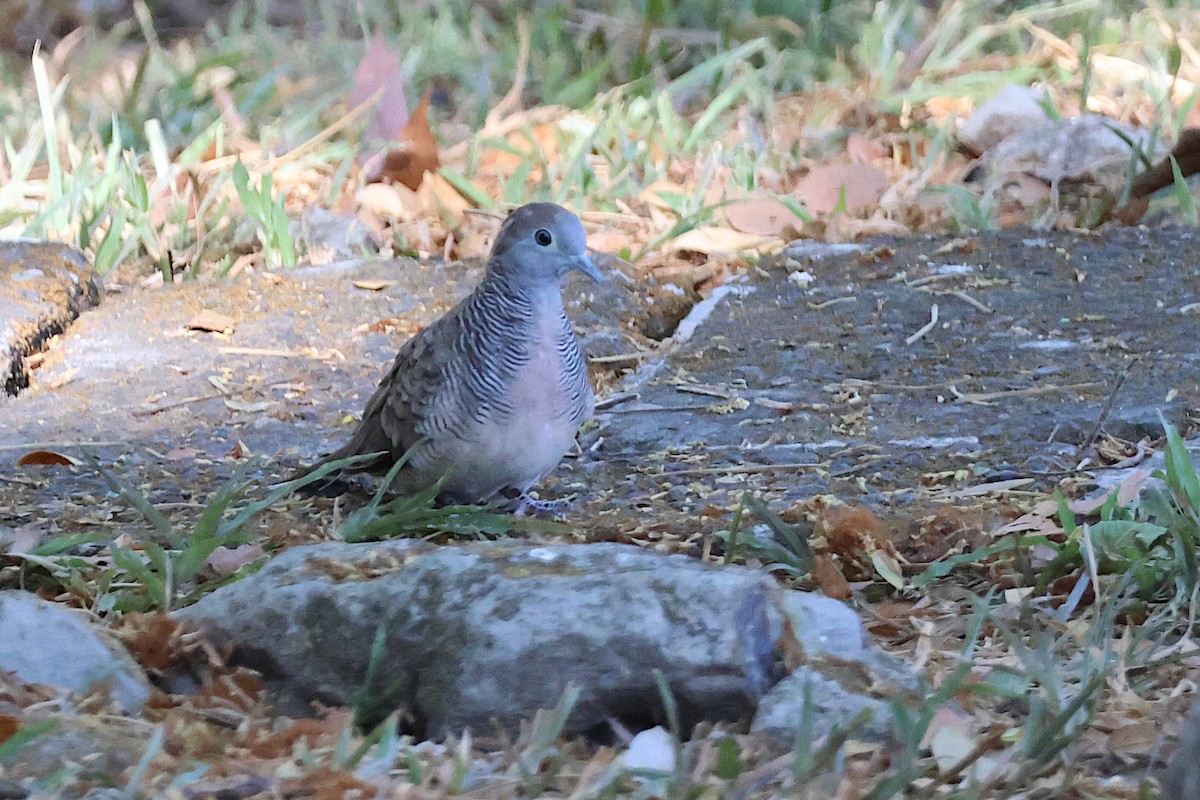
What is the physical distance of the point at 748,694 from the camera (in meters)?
1.96

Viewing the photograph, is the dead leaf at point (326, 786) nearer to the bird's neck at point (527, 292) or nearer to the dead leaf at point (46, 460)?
the bird's neck at point (527, 292)

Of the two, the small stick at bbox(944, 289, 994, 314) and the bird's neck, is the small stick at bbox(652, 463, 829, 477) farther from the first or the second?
the small stick at bbox(944, 289, 994, 314)

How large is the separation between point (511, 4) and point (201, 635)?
6.63 meters

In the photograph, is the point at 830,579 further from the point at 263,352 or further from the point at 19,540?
the point at 263,352

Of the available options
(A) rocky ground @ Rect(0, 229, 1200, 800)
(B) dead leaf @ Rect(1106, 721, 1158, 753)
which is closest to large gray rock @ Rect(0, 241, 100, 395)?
(A) rocky ground @ Rect(0, 229, 1200, 800)

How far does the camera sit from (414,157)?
5.83 metres

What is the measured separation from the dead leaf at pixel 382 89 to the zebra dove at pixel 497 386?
281cm

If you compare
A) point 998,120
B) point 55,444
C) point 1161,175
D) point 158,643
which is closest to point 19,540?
point 158,643

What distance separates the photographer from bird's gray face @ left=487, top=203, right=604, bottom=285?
334 cm

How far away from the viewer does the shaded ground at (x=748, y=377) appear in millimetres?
3332

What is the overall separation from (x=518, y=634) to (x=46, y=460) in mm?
1984

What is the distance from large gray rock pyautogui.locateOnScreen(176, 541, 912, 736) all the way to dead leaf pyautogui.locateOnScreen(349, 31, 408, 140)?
4036mm

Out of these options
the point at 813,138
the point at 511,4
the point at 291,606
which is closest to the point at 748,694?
the point at 291,606

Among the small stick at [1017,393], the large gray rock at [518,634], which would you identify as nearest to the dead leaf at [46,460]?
the large gray rock at [518,634]
